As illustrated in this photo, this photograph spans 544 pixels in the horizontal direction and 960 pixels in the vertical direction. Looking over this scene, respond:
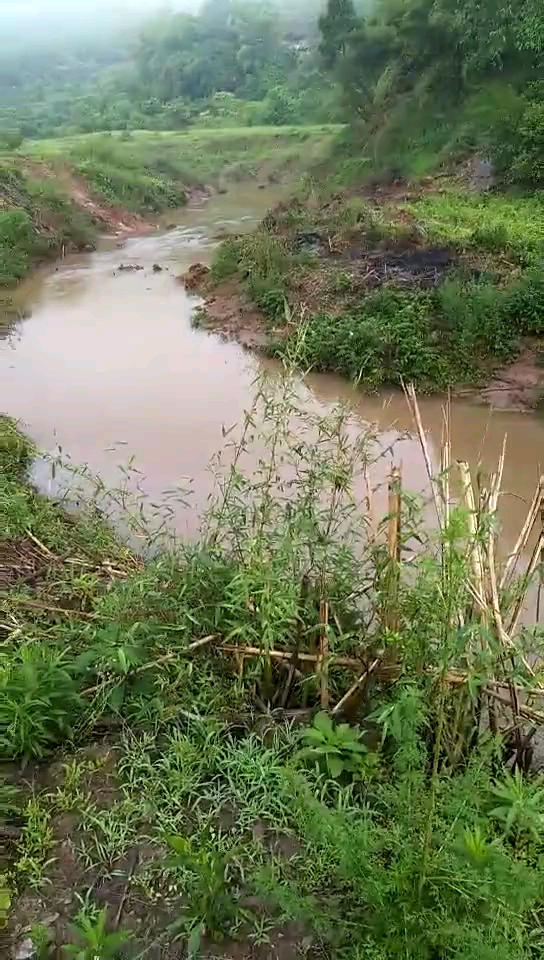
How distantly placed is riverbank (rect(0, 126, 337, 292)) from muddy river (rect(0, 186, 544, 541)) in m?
1.97

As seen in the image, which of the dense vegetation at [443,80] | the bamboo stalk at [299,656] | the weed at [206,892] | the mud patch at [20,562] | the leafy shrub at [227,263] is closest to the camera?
the weed at [206,892]

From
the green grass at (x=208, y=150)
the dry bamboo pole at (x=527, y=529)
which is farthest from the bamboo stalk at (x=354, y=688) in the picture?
the green grass at (x=208, y=150)

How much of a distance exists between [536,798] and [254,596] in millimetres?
1168

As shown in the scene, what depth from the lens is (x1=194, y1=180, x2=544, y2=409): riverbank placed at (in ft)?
25.2

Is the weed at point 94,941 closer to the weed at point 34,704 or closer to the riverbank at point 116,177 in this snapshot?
the weed at point 34,704

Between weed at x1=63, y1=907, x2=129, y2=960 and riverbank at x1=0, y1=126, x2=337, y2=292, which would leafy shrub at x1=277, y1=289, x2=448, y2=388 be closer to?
weed at x1=63, y1=907, x2=129, y2=960

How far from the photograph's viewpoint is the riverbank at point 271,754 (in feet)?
7.15

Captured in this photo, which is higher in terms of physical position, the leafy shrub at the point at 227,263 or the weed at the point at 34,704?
the leafy shrub at the point at 227,263

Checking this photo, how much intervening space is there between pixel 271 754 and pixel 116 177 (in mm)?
18805

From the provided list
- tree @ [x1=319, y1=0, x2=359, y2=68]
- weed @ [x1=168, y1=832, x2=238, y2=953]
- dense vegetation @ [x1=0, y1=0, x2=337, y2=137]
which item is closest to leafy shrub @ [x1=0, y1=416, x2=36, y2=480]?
weed @ [x1=168, y1=832, x2=238, y2=953]

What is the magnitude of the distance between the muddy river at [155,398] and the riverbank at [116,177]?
197 centimetres

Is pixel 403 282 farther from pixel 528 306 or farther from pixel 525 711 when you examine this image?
pixel 525 711

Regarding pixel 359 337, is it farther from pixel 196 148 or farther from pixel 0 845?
pixel 196 148

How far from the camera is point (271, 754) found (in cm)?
281
